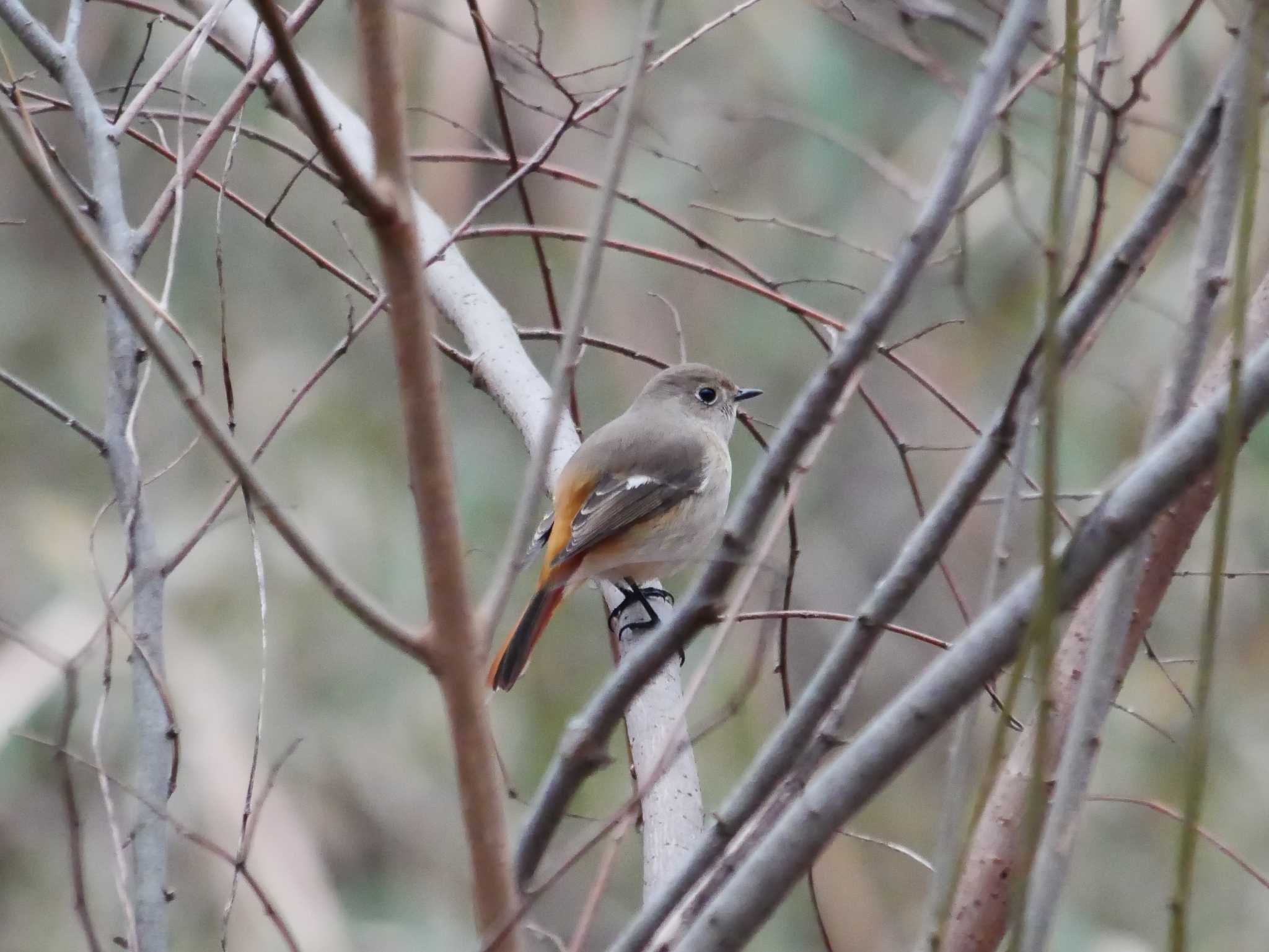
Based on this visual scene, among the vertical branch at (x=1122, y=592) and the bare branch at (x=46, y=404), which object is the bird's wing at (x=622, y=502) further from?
the vertical branch at (x=1122, y=592)

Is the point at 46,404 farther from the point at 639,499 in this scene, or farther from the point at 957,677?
the point at 639,499

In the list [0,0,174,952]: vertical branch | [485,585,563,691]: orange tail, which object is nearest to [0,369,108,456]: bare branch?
[0,0,174,952]: vertical branch

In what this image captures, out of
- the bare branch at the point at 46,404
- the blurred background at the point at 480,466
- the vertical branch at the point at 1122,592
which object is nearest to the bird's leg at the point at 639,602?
the blurred background at the point at 480,466

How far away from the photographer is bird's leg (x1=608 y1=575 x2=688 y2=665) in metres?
3.22

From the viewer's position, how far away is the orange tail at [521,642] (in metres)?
3.12

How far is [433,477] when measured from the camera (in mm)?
954

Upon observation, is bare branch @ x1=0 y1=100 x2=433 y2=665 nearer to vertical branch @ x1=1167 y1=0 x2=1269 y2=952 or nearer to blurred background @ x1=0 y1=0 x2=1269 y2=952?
vertical branch @ x1=1167 y1=0 x2=1269 y2=952

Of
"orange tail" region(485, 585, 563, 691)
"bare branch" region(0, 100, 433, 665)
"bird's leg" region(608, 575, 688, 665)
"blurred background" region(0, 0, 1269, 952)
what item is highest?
"blurred background" region(0, 0, 1269, 952)

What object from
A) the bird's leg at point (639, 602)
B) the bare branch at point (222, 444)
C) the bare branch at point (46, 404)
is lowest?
the bare branch at point (222, 444)

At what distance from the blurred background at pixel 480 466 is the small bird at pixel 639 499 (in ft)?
2.58

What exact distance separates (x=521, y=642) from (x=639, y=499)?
548mm

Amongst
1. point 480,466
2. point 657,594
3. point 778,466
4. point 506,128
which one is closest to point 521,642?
point 657,594

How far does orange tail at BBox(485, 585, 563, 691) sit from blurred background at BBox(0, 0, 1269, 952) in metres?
1.19

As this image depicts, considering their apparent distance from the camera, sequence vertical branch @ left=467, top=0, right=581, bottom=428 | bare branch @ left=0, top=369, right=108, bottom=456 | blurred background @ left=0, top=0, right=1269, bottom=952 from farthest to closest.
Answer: blurred background @ left=0, top=0, right=1269, bottom=952 < vertical branch @ left=467, top=0, right=581, bottom=428 < bare branch @ left=0, top=369, right=108, bottom=456
